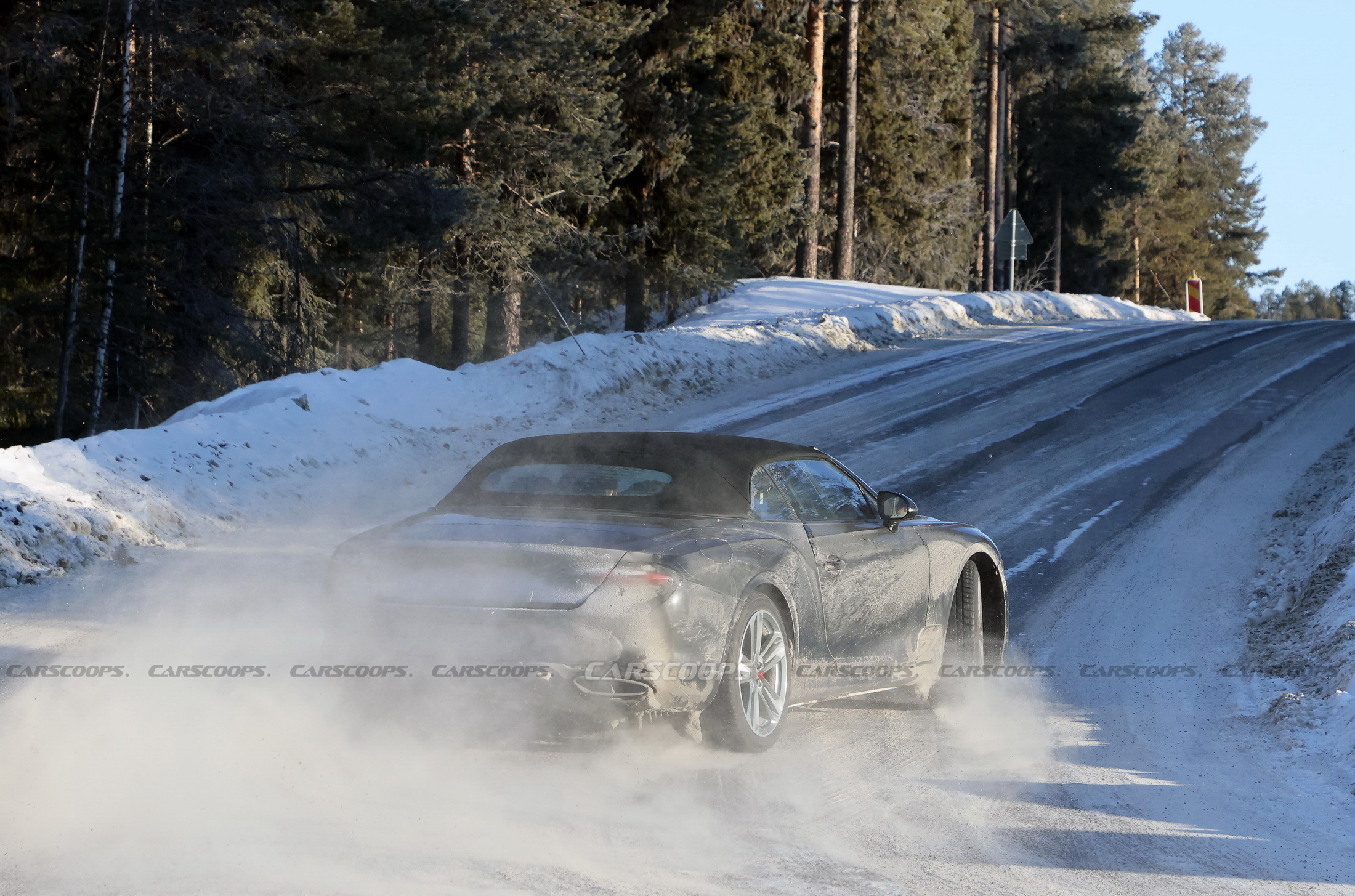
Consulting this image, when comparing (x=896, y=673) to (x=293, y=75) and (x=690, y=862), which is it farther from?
(x=293, y=75)

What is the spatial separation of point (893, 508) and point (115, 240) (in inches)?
553

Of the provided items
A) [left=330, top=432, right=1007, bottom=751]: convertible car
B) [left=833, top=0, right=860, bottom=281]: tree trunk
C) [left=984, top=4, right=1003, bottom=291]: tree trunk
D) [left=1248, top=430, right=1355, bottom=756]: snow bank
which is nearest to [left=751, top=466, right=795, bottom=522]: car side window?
[left=330, top=432, right=1007, bottom=751]: convertible car

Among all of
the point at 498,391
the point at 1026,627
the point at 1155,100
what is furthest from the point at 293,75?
the point at 1155,100

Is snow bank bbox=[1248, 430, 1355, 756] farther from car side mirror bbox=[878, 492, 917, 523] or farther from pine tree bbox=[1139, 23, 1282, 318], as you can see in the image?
pine tree bbox=[1139, 23, 1282, 318]

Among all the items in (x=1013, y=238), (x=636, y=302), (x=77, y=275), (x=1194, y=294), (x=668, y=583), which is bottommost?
(x=668, y=583)

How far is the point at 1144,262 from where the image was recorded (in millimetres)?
67062

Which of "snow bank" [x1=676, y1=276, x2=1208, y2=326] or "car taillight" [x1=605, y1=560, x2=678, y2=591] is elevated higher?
"snow bank" [x1=676, y1=276, x2=1208, y2=326]

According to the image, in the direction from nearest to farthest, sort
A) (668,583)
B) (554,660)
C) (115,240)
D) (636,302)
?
1. (554,660)
2. (668,583)
3. (115,240)
4. (636,302)

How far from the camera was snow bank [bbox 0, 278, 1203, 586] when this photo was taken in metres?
8.67

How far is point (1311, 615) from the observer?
24.0 feet

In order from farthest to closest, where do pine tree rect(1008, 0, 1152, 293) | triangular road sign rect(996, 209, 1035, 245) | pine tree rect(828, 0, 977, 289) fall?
pine tree rect(1008, 0, 1152, 293), pine tree rect(828, 0, 977, 289), triangular road sign rect(996, 209, 1035, 245)

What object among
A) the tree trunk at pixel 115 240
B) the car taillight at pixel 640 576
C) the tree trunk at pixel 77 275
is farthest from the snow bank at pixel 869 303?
the car taillight at pixel 640 576

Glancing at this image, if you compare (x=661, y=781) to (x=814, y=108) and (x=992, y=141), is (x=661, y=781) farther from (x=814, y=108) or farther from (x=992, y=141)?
(x=992, y=141)

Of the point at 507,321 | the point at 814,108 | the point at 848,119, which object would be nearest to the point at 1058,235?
the point at 848,119
